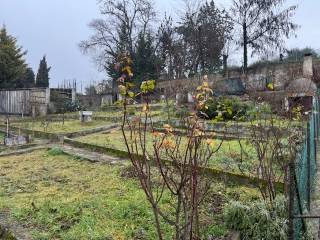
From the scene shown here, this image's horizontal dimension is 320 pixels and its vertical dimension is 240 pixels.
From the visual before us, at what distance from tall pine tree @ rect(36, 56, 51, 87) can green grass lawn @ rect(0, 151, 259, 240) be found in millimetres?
42326

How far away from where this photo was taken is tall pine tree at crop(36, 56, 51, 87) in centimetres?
4950

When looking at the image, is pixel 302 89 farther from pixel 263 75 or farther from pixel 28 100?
pixel 28 100

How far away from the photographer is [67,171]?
8.64 m

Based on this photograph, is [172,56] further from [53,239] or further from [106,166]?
[53,239]

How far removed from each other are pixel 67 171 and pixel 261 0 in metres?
31.4

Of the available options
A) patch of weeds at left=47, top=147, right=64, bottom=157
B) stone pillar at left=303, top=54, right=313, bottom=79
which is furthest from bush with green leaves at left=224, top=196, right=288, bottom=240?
stone pillar at left=303, top=54, right=313, bottom=79

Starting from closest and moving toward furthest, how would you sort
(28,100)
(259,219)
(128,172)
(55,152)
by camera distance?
1. (259,219)
2. (128,172)
3. (55,152)
4. (28,100)

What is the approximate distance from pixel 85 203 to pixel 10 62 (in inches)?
1387

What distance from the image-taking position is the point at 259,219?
4.35 meters

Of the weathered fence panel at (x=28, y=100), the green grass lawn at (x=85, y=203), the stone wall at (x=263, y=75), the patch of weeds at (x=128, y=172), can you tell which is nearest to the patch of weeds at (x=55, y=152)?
the green grass lawn at (x=85, y=203)

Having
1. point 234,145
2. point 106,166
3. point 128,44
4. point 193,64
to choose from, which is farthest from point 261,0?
point 106,166

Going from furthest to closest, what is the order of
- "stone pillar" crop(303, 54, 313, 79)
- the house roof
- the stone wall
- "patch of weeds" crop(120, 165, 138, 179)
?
the stone wall, "stone pillar" crop(303, 54, 313, 79), the house roof, "patch of weeds" crop(120, 165, 138, 179)

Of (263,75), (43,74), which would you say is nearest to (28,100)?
(263,75)

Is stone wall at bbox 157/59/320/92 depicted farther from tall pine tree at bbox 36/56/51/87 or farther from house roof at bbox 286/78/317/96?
tall pine tree at bbox 36/56/51/87
